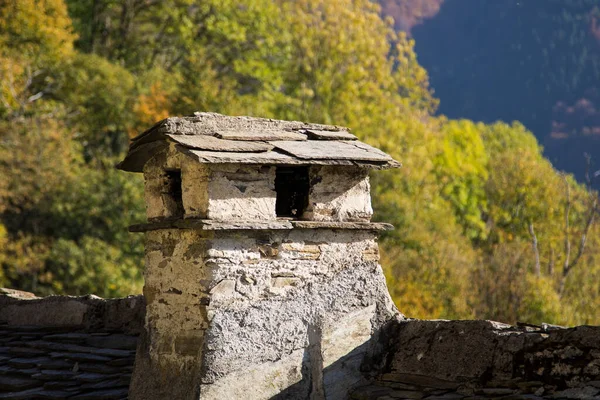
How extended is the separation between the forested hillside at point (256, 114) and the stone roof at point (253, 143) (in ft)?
55.1

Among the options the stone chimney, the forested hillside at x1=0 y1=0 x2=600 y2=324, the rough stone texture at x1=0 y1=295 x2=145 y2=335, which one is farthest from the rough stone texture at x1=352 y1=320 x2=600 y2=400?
the forested hillside at x1=0 y1=0 x2=600 y2=324

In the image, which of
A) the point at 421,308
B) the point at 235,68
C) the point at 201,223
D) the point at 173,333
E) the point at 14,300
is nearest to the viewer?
the point at 201,223

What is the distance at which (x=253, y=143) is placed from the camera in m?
4.95

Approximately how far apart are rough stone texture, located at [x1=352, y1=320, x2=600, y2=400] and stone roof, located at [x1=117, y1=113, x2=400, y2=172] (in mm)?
955

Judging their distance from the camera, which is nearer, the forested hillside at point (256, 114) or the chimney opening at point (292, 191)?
the chimney opening at point (292, 191)

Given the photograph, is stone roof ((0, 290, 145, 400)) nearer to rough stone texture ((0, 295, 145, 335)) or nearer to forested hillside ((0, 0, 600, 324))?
rough stone texture ((0, 295, 145, 335))

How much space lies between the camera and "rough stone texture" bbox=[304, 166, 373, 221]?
5055mm

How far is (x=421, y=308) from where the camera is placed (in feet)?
78.5

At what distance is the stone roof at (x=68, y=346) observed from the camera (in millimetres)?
5863

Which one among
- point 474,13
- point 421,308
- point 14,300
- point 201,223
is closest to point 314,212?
point 201,223

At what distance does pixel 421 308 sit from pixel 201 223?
64.8 ft

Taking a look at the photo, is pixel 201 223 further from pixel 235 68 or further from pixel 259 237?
pixel 235 68

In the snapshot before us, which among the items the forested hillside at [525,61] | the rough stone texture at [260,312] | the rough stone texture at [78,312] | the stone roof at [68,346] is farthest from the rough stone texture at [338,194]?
the forested hillside at [525,61]

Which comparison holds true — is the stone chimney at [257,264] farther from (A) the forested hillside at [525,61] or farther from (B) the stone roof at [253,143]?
(A) the forested hillside at [525,61]
